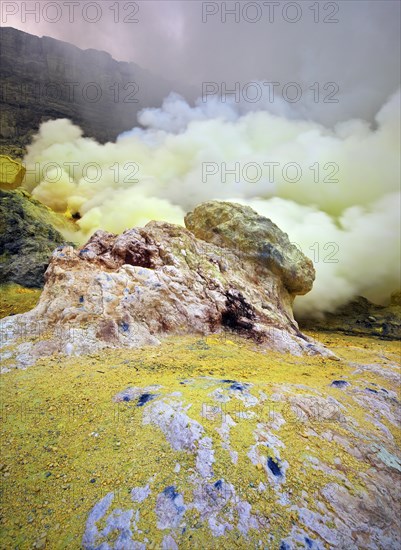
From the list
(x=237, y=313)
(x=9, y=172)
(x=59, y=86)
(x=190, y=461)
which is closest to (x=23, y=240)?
(x=9, y=172)

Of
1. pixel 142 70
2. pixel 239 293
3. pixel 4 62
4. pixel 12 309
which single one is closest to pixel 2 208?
pixel 12 309

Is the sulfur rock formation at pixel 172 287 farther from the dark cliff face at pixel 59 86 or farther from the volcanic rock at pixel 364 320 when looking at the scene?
the dark cliff face at pixel 59 86

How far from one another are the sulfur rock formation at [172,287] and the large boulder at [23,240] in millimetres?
5315

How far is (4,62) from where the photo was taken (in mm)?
41656

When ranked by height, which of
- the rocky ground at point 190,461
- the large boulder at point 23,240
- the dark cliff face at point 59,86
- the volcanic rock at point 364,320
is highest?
the dark cliff face at point 59,86

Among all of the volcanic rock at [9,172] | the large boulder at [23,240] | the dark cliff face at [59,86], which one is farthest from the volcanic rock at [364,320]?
the dark cliff face at [59,86]

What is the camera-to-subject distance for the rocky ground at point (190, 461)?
311 cm

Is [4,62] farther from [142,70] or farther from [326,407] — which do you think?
[326,407]

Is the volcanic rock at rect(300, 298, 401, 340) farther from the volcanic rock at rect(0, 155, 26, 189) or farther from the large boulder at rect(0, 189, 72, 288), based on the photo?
the volcanic rock at rect(0, 155, 26, 189)

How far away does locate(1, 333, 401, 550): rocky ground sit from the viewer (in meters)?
3.11

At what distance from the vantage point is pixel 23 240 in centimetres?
1548

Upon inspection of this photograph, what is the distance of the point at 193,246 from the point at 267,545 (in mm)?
10054

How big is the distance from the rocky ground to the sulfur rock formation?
137 centimetres

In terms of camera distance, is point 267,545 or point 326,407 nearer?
point 267,545
